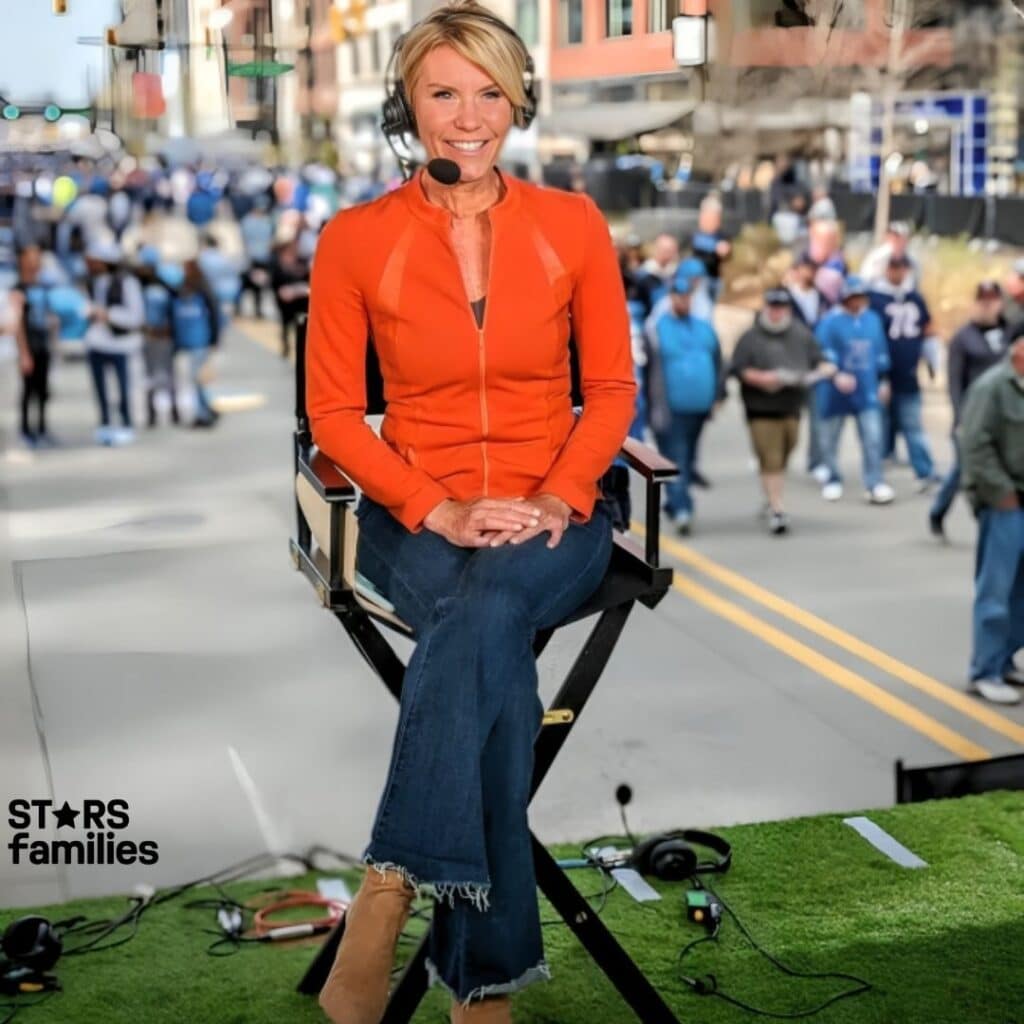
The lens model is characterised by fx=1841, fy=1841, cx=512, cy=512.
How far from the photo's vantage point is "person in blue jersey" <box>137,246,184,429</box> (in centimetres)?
1065

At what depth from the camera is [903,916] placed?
4.77 metres

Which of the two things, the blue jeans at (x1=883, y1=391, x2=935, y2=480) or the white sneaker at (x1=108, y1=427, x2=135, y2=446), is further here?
the blue jeans at (x1=883, y1=391, x2=935, y2=480)

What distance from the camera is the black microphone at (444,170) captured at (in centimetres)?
341

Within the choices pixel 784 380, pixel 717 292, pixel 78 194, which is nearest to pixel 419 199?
pixel 78 194

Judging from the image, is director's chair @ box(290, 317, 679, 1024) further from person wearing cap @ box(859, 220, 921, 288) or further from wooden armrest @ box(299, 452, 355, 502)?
person wearing cap @ box(859, 220, 921, 288)

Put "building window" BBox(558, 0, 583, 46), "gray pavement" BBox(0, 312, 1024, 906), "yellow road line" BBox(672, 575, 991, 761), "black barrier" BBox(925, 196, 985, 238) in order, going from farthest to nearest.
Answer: "black barrier" BBox(925, 196, 985, 238), "yellow road line" BBox(672, 575, 991, 761), "building window" BBox(558, 0, 583, 46), "gray pavement" BBox(0, 312, 1024, 906)

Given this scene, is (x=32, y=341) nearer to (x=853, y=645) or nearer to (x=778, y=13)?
(x=853, y=645)

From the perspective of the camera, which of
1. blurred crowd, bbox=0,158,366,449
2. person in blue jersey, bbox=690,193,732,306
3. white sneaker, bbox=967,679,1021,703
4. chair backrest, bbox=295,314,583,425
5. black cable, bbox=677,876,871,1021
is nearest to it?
chair backrest, bbox=295,314,583,425

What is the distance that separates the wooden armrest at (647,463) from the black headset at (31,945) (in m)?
1.90

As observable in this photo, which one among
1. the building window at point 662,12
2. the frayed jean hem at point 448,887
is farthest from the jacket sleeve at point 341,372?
the building window at point 662,12

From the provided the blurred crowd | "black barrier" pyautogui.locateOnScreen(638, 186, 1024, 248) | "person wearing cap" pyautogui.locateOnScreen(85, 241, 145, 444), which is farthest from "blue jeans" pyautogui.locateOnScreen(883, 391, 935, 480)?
"person wearing cap" pyautogui.locateOnScreen(85, 241, 145, 444)

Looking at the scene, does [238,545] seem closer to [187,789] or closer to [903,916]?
[187,789]

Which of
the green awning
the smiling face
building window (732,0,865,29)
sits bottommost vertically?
the smiling face

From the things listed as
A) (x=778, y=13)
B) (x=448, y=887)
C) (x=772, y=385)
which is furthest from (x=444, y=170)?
(x=772, y=385)
